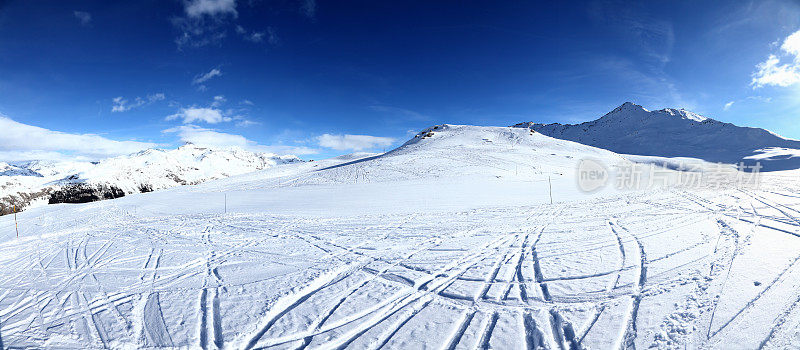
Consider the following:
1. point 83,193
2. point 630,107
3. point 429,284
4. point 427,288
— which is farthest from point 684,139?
point 83,193

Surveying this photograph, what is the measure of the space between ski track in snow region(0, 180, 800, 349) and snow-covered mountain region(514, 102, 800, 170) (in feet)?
257

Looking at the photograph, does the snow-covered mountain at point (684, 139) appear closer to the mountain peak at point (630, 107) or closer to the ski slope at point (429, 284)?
the mountain peak at point (630, 107)

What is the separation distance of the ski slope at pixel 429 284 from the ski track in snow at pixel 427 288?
0.03m

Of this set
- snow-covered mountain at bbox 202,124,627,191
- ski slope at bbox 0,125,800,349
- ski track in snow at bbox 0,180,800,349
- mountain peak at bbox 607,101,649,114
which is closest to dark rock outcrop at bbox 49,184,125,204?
snow-covered mountain at bbox 202,124,627,191

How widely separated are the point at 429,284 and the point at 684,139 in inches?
5621

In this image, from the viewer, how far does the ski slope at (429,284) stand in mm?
3912

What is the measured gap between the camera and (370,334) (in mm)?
4012

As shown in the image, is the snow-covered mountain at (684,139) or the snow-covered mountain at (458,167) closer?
the snow-covered mountain at (458,167)

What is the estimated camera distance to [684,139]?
10394 centimetres

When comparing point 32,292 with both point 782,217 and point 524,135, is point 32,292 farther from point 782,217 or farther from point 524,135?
point 524,135

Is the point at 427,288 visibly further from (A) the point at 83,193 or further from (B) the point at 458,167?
(A) the point at 83,193

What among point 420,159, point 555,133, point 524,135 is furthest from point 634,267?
point 555,133

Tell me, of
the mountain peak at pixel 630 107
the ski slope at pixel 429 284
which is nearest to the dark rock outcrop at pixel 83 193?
the ski slope at pixel 429 284

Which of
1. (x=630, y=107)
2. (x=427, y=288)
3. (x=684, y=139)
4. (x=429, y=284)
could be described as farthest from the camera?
(x=630, y=107)
